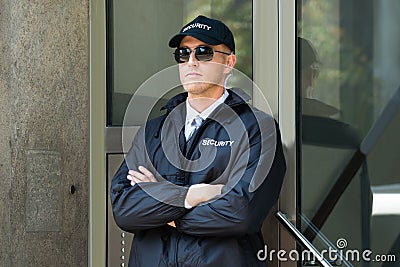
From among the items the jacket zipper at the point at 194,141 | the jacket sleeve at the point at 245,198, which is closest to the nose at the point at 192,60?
the jacket zipper at the point at 194,141

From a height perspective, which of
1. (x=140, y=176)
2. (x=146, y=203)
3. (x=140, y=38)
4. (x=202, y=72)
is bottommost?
(x=146, y=203)

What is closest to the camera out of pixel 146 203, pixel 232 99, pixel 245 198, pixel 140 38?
pixel 245 198

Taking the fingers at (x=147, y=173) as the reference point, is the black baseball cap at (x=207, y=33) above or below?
above

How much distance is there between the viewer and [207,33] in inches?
141

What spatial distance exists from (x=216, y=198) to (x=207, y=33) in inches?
27.0

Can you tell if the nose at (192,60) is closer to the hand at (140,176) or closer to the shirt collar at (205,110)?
the shirt collar at (205,110)

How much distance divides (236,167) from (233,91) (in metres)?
0.40

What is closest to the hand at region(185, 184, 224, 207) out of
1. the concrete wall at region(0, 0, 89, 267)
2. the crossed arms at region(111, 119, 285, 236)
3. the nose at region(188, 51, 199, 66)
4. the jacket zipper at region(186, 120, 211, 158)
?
the crossed arms at region(111, 119, 285, 236)

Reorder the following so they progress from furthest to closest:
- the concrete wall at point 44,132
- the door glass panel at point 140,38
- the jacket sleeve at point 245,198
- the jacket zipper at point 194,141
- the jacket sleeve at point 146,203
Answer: the concrete wall at point 44,132 → the door glass panel at point 140,38 → the jacket zipper at point 194,141 → the jacket sleeve at point 146,203 → the jacket sleeve at point 245,198

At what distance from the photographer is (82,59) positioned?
4902 millimetres

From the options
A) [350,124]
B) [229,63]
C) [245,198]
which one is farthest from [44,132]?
[350,124]

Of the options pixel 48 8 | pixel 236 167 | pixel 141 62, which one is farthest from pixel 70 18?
pixel 236 167

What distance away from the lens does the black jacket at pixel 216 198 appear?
338 centimetres

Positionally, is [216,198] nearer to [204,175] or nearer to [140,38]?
[204,175]
